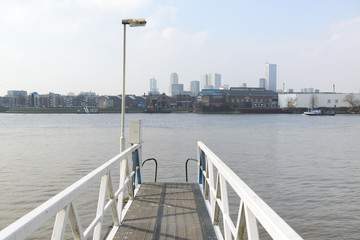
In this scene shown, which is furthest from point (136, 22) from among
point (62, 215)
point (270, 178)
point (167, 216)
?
point (270, 178)

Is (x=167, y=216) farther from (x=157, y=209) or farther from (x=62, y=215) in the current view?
(x=62, y=215)

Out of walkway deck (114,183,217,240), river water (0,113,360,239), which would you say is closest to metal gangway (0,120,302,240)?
walkway deck (114,183,217,240)

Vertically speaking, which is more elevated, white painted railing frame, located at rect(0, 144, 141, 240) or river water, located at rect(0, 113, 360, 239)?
white painted railing frame, located at rect(0, 144, 141, 240)

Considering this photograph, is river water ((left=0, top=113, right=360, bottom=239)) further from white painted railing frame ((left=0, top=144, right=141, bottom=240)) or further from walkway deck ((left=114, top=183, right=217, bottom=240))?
white painted railing frame ((left=0, top=144, right=141, bottom=240))

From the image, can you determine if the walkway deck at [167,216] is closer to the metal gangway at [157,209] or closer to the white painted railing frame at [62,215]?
the metal gangway at [157,209]

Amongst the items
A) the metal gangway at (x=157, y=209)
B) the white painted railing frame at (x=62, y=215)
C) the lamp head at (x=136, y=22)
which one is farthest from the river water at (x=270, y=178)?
the lamp head at (x=136, y=22)

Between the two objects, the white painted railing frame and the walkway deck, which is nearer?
the white painted railing frame

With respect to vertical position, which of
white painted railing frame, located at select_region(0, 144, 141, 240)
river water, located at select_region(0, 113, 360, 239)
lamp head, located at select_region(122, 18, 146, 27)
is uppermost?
lamp head, located at select_region(122, 18, 146, 27)

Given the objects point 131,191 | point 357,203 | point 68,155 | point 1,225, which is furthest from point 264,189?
point 68,155

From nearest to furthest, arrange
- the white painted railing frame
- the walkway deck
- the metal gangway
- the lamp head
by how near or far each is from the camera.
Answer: the white painted railing frame
the metal gangway
the walkway deck
the lamp head

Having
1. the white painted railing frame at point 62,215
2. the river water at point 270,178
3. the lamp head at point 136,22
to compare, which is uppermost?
the lamp head at point 136,22

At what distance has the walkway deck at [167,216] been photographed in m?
6.39

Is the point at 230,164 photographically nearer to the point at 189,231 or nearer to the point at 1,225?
the point at 1,225

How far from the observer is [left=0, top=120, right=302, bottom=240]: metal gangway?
2.84 meters
